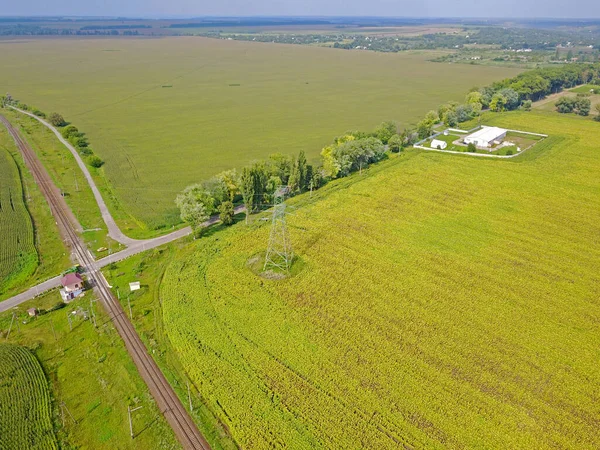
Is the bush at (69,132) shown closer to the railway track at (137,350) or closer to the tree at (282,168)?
the railway track at (137,350)

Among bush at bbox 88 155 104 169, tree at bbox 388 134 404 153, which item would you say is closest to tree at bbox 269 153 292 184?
tree at bbox 388 134 404 153

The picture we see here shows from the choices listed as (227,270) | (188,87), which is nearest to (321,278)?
(227,270)

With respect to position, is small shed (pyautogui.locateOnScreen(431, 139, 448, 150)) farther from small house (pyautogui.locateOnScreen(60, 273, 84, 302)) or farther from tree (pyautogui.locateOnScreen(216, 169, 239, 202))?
small house (pyautogui.locateOnScreen(60, 273, 84, 302))

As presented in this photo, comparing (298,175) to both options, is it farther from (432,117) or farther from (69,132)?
(69,132)

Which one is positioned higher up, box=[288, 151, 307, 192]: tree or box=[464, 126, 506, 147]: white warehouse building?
box=[288, 151, 307, 192]: tree

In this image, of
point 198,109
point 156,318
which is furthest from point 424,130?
point 156,318

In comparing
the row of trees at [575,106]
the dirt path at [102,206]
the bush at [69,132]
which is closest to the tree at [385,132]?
the dirt path at [102,206]

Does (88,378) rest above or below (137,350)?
above
